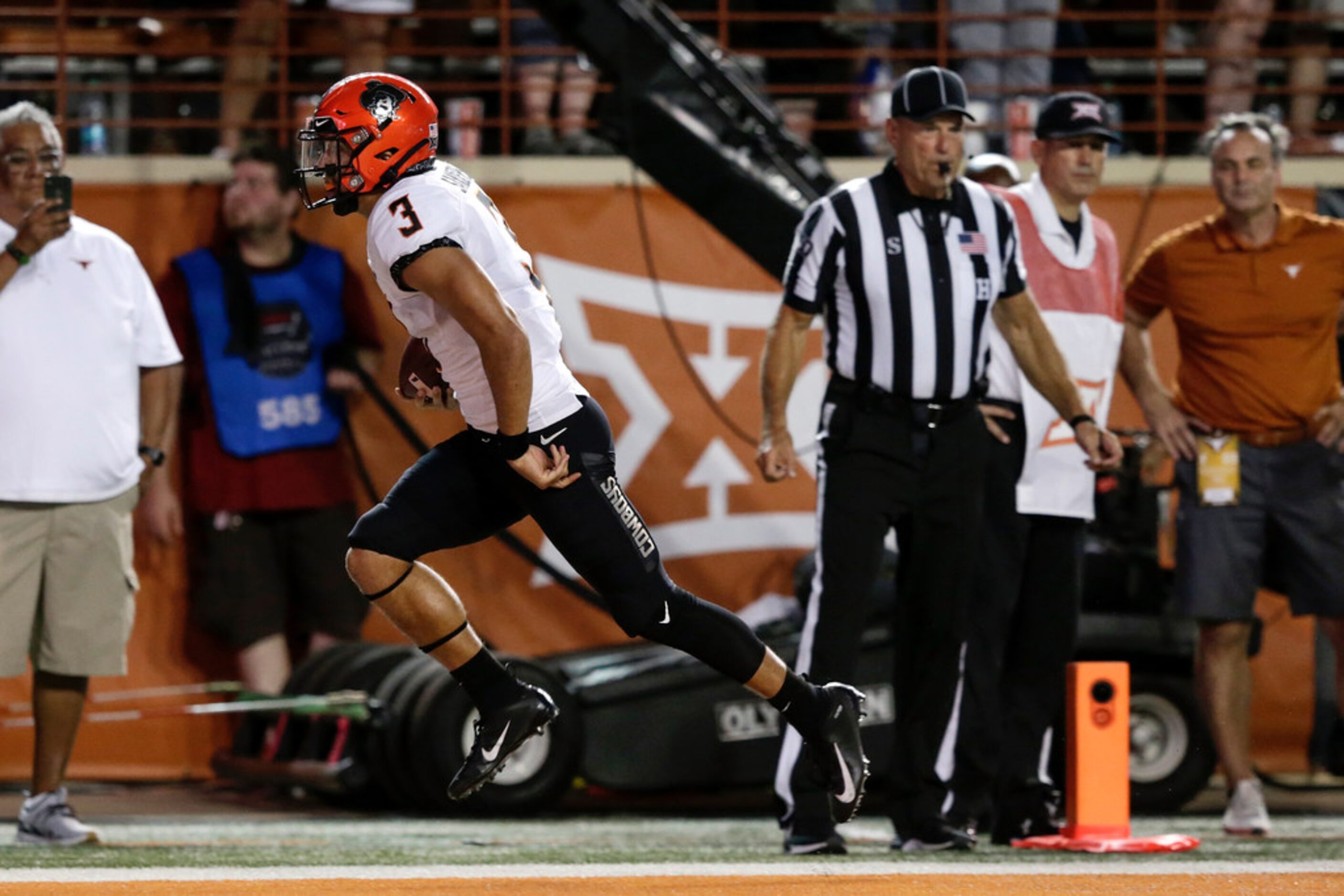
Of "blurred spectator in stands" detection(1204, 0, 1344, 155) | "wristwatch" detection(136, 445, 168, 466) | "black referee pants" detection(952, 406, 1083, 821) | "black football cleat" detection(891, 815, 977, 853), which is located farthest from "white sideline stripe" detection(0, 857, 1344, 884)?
"blurred spectator in stands" detection(1204, 0, 1344, 155)

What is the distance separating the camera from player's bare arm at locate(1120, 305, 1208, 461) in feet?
20.7

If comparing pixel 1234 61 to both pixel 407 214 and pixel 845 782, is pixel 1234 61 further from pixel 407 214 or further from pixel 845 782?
pixel 407 214

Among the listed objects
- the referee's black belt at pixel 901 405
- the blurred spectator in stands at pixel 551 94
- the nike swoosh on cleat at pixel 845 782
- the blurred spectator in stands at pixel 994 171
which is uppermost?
the blurred spectator in stands at pixel 551 94

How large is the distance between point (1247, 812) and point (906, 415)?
72.2 inches

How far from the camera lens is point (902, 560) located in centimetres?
545

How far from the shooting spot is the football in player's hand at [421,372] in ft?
15.0

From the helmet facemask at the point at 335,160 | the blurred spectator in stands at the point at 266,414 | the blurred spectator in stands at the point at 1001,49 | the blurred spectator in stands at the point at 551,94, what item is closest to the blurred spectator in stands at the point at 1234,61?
the blurred spectator in stands at the point at 1001,49

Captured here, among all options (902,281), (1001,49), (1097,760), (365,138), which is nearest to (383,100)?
(365,138)

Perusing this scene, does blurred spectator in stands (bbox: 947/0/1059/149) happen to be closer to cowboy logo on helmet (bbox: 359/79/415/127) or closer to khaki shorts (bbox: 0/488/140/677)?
khaki shorts (bbox: 0/488/140/677)

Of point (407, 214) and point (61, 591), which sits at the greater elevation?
point (407, 214)

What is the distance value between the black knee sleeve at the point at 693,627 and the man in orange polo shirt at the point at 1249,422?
7.33ft

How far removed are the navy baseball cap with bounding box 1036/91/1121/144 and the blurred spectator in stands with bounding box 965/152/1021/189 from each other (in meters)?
0.62

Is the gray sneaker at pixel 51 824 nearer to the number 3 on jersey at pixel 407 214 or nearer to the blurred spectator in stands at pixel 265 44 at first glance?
the number 3 on jersey at pixel 407 214

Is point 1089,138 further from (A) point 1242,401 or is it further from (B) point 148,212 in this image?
(B) point 148,212
